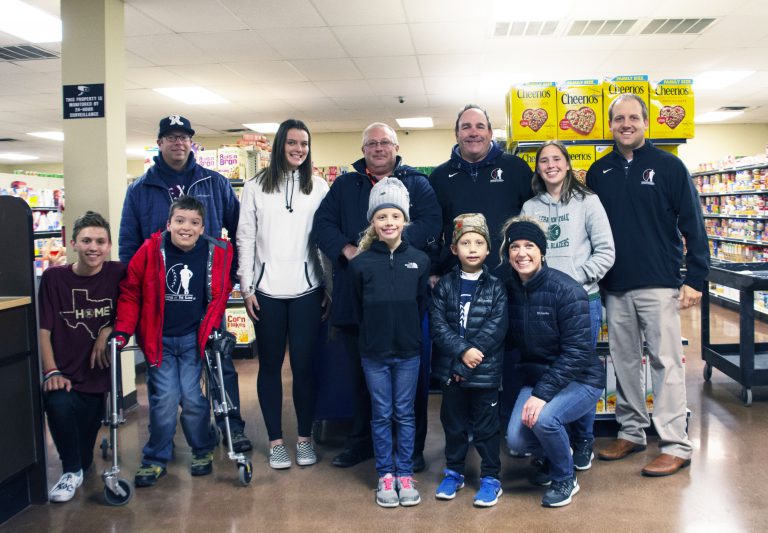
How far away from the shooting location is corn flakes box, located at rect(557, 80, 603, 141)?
3.82m

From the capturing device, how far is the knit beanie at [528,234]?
9.47 ft

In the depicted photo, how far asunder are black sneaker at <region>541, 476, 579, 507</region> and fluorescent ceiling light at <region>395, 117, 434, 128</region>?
1066 centimetres

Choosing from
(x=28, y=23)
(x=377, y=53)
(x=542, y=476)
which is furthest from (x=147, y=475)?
(x=377, y=53)

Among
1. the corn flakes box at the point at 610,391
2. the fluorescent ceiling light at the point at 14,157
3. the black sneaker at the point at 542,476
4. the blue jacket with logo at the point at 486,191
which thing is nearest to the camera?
the black sneaker at the point at 542,476

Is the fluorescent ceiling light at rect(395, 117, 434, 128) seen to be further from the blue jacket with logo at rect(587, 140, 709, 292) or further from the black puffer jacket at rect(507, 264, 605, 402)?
the black puffer jacket at rect(507, 264, 605, 402)

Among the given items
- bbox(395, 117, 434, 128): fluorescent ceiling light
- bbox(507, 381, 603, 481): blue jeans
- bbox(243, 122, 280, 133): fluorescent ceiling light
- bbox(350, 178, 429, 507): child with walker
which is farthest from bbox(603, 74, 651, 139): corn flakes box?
bbox(243, 122, 280, 133): fluorescent ceiling light

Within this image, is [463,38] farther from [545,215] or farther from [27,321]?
[27,321]

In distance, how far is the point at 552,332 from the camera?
287 cm

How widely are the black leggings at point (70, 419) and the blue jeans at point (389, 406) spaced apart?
4.85 feet

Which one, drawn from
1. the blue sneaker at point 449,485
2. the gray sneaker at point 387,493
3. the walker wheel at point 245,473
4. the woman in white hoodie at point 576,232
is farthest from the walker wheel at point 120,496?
the woman in white hoodie at point 576,232

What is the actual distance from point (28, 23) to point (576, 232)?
5.84 meters

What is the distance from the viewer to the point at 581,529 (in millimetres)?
2621

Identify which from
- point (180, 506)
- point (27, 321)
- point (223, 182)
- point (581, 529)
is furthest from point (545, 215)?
point (27, 321)

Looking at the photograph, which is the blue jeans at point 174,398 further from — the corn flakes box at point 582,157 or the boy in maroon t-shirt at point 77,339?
the corn flakes box at point 582,157
